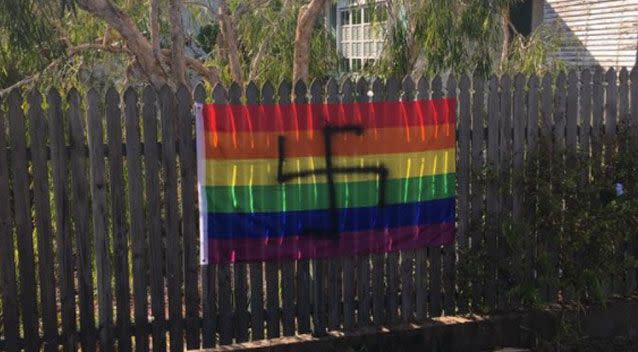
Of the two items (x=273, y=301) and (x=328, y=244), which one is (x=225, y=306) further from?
(x=328, y=244)

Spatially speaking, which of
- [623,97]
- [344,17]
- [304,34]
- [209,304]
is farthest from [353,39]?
[209,304]

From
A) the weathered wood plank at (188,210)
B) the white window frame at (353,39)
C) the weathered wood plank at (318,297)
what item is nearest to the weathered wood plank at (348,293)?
the weathered wood plank at (318,297)

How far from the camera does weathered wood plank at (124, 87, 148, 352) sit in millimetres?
4312

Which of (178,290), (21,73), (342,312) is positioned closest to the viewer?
(178,290)

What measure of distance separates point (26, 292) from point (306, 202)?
5.86ft

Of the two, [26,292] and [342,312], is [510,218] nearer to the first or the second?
[342,312]

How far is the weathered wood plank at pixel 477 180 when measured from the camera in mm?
4996

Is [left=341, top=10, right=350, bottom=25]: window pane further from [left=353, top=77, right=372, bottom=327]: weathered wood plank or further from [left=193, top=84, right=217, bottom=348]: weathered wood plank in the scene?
[left=193, top=84, right=217, bottom=348]: weathered wood plank

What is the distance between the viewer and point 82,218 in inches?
171

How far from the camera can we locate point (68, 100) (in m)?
4.23

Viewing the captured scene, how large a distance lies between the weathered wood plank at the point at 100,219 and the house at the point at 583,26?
4614 mm

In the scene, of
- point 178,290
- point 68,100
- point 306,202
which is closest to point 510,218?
point 306,202

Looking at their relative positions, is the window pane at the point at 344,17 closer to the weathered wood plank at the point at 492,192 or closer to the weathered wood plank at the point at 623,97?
the weathered wood plank at the point at 623,97

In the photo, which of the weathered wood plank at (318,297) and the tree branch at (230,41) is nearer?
the weathered wood plank at (318,297)
